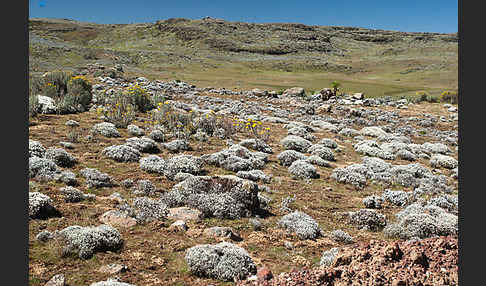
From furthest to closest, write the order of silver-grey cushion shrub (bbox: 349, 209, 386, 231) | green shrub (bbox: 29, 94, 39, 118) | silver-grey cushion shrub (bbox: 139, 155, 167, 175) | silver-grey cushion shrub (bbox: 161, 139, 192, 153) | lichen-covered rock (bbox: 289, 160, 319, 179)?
green shrub (bbox: 29, 94, 39, 118) < silver-grey cushion shrub (bbox: 161, 139, 192, 153) < lichen-covered rock (bbox: 289, 160, 319, 179) < silver-grey cushion shrub (bbox: 139, 155, 167, 175) < silver-grey cushion shrub (bbox: 349, 209, 386, 231)

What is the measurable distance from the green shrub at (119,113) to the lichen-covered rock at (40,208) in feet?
29.6

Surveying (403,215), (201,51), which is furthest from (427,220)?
(201,51)

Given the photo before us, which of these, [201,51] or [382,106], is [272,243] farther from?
[201,51]

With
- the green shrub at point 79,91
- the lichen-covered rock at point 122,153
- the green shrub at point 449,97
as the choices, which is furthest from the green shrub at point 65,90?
the green shrub at point 449,97

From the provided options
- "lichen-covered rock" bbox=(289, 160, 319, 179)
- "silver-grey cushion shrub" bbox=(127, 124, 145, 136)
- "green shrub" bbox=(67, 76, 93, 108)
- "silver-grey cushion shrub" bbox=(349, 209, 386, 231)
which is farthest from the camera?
"green shrub" bbox=(67, 76, 93, 108)

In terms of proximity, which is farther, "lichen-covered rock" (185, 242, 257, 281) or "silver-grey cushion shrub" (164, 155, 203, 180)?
"silver-grey cushion shrub" (164, 155, 203, 180)

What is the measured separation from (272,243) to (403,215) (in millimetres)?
4161

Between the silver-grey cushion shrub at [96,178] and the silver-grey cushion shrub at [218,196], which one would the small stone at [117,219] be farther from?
the silver-grey cushion shrub at [96,178]

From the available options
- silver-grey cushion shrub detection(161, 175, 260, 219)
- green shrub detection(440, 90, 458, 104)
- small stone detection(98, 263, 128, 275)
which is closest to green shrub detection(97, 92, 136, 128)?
silver-grey cushion shrub detection(161, 175, 260, 219)

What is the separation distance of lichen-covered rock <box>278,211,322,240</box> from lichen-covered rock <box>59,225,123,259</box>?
3.82m

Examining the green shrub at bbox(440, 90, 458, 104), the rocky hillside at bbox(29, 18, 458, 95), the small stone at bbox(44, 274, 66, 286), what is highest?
the rocky hillside at bbox(29, 18, 458, 95)

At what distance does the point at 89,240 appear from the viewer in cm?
552

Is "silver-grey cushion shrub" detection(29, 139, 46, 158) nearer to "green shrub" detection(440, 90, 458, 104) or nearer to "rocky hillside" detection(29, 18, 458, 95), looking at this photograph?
"green shrub" detection(440, 90, 458, 104)

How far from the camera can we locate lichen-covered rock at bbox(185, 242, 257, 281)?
5340 millimetres
